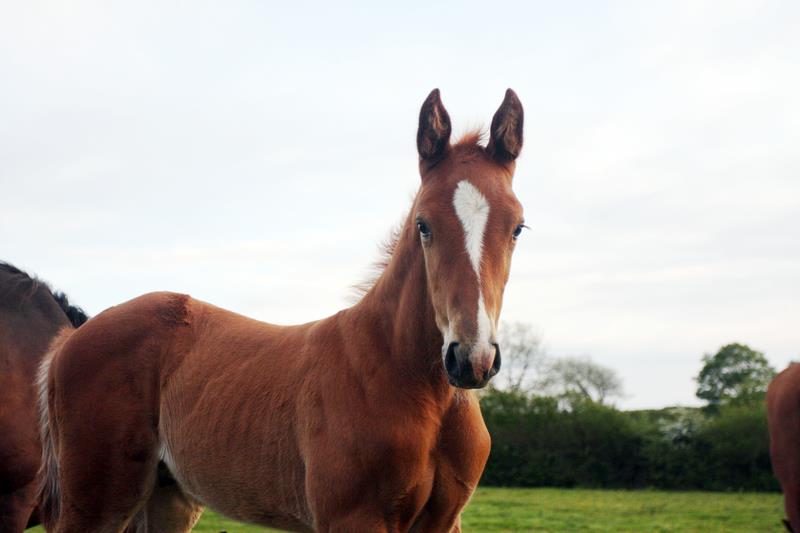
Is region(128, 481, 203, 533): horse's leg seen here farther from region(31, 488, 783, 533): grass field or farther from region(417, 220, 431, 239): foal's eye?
region(31, 488, 783, 533): grass field

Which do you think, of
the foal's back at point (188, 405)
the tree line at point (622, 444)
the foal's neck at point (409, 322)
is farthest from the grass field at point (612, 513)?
the foal's neck at point (409, 322)

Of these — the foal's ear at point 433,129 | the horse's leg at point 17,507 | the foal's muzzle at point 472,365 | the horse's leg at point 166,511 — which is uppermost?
the foal's ear at point 433,129

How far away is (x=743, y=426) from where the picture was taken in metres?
25.2

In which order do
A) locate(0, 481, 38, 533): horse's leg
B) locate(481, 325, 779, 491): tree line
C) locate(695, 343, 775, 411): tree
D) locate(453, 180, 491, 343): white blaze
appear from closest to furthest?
locate(453, 180, 491, 343): white blaze, locate(0, 481, 38, 533): horse's leg, locate(481, 325, 779, 491): tree line, locate(695, 343, 775, 411): tree

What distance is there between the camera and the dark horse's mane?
25.7 ft

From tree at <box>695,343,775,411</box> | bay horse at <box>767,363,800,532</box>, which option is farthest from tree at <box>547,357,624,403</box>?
bay horse at <box>767,363,800,532</box>

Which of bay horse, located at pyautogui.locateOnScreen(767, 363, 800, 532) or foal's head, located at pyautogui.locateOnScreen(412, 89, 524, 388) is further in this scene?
bay horse, located at pyautogui.locateOnScreen(767, 363, 800, 532)

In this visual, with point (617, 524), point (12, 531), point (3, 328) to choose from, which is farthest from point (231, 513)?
point (617, 524)

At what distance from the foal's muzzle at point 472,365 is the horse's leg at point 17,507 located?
523 centimetres

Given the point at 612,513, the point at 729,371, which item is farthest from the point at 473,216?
the point at 729,371

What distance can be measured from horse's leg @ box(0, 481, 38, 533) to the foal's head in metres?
4.90

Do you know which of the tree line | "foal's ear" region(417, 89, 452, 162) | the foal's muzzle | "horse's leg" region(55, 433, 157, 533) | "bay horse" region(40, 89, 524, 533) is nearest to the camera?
the foal's muzzle

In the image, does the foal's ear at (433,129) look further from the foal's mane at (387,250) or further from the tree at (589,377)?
the tree at (589,377)

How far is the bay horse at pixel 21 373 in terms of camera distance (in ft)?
22.8
